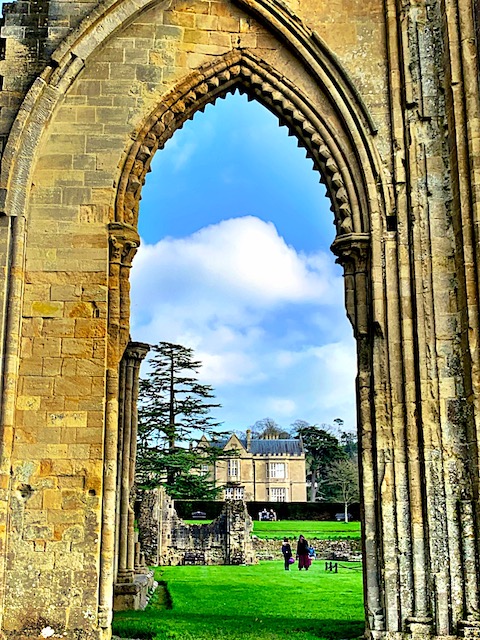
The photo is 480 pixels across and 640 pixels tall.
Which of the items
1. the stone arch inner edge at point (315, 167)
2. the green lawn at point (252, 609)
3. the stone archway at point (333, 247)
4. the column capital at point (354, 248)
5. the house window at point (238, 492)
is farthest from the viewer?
the house window at point (238, 492)

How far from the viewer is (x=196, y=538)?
23.0m

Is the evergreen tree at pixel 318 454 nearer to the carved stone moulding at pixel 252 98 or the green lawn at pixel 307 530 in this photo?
the green lawn at pixel 307 530

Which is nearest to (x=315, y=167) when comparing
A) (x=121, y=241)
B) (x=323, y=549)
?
(x=121, y=241)

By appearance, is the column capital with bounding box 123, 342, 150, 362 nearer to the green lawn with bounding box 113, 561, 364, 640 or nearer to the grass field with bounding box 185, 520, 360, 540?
the green lawn with bounding box 113, 561, 364, 640

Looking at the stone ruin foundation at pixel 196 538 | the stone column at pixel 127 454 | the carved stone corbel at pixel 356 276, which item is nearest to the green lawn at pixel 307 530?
the stone ruin foundation at pixel 196 538

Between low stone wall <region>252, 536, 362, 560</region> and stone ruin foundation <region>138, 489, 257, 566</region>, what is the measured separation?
0.95 meters

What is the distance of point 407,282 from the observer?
8.19 m

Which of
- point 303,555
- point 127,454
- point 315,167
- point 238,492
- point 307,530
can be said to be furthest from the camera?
point 307,530

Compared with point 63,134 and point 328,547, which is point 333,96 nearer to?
point 63,134

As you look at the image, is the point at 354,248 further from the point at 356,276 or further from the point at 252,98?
the point at 252,98

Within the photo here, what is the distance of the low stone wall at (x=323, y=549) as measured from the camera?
23125 millimetres

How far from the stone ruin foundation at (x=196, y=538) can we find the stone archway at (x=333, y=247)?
46.7 feet

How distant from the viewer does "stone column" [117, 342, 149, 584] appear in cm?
1132

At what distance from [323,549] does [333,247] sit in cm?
1699
